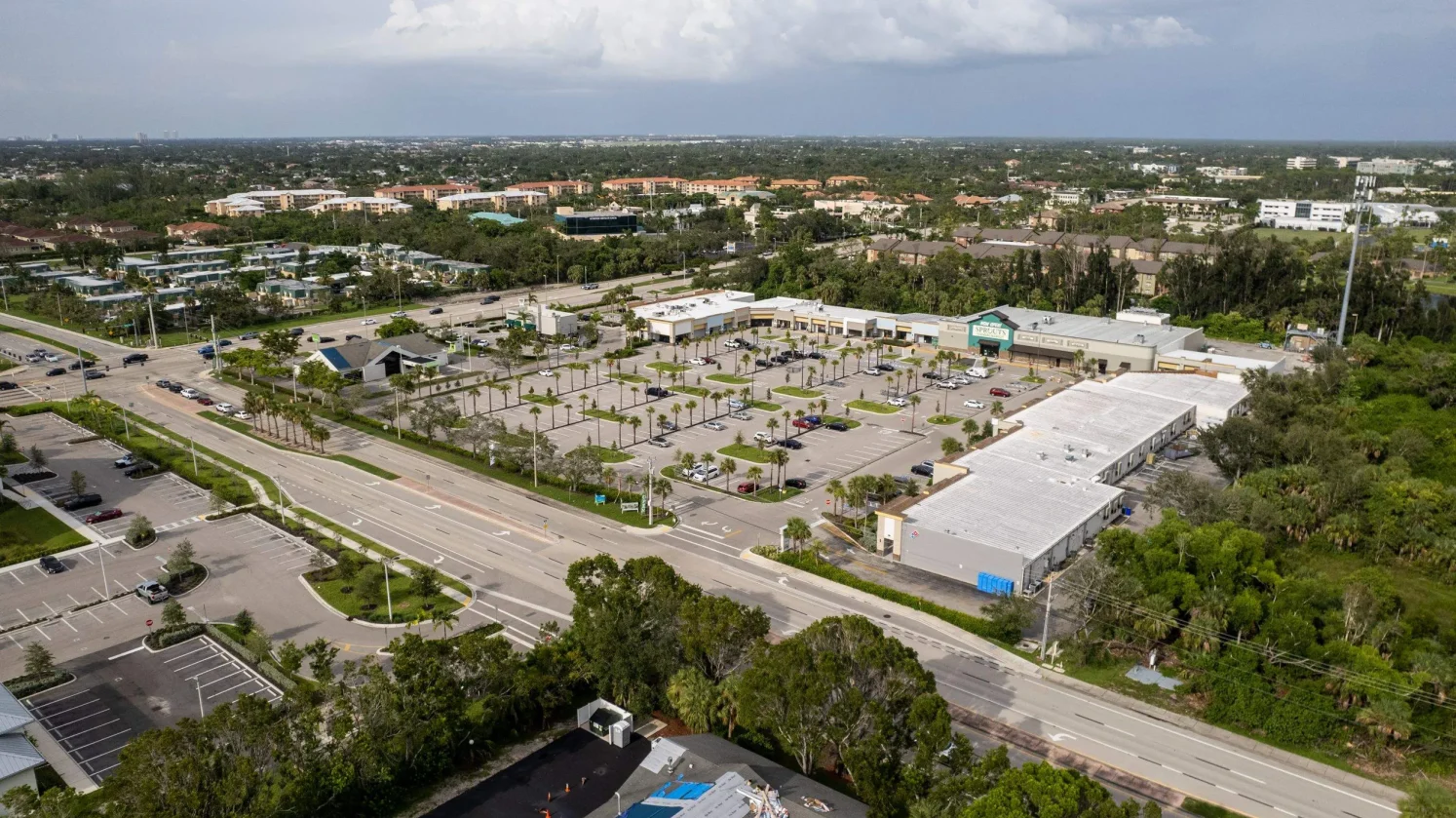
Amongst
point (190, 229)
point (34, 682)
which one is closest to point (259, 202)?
point (190, 229)

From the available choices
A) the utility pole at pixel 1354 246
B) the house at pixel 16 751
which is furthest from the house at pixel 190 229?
the utility pole at pixel 1354 246

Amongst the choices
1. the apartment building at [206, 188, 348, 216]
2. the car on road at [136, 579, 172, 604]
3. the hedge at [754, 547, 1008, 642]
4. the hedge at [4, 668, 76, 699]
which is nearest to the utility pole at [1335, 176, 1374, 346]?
the hedge at [754, 547, 1008, 642]

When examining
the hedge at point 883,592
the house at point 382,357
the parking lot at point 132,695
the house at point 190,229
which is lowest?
the parking lot at point 132,695

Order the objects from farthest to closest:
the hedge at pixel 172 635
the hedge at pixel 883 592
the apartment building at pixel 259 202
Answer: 1. the apartment building at pixel 259 202
2. the hedge at pixel 883 592
3. the hedge at pixel 172 635

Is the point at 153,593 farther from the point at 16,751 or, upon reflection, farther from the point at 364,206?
the point at 364,206

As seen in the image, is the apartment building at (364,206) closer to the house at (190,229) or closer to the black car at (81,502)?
the house at (190,229)

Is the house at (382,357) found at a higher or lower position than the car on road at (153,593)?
higher

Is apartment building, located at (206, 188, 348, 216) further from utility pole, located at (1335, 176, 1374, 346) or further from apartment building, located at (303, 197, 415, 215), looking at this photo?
utility pole, located at (1335, 176, 1374, 346)

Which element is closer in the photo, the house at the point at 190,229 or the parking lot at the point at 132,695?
the parking lot at the point at 132,695

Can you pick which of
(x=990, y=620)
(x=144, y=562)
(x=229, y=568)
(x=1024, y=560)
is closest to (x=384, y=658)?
(x=229, y=568)
